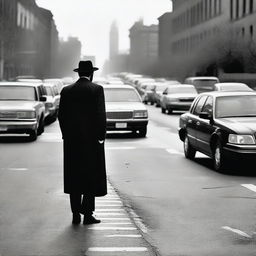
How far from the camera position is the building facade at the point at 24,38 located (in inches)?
3201

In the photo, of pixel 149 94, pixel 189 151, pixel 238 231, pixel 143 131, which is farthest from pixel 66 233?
pixel 149 94

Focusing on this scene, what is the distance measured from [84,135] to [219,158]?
19.4 ft

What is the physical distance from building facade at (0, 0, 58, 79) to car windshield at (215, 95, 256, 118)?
6420cm

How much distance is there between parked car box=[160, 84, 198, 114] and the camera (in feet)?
132

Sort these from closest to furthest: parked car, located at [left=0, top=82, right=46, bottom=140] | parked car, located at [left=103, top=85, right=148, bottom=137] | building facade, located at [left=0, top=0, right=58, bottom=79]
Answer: parked car, located at [left=0, top=82, right=46, bottom=140]
parked car, located at [left=103, top=85, right=148, bottom=137]
building facade, located at [left=0, top=0, right=58, bottom=79]

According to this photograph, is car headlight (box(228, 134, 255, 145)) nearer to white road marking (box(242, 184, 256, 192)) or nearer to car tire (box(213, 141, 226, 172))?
car tire (box(213, 141, 226, 172))

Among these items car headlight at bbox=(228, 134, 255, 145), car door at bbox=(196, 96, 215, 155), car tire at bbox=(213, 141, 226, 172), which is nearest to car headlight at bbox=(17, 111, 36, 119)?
car door at bbox=(196, 96, 215, 155)

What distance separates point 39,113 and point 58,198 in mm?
13393

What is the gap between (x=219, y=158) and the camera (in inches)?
555

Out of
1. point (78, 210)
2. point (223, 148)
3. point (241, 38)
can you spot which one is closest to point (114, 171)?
point (223, 148)

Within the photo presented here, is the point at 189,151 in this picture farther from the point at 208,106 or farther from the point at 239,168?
the point at 239,168

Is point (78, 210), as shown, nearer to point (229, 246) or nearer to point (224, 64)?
point (229, 246)

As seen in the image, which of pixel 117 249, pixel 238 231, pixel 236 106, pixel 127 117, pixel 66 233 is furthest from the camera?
pixel 127 117

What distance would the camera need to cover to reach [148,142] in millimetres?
22156
